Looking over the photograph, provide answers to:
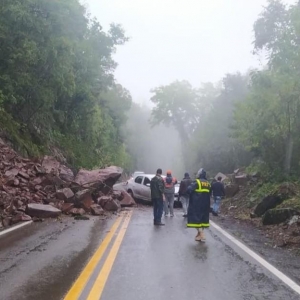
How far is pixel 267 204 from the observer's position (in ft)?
56.3

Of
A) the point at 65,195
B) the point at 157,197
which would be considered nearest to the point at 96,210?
the point at 65,195

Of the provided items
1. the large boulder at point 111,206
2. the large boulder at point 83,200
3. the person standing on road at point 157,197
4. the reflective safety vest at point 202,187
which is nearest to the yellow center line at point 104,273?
the reflective safety vest at point 202,187

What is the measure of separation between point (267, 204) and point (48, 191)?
346 inches

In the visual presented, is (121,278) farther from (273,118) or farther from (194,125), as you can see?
(194,125)

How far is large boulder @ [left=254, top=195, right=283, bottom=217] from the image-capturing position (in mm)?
16938

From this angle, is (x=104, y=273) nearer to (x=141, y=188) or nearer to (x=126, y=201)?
(x=126, y=201)

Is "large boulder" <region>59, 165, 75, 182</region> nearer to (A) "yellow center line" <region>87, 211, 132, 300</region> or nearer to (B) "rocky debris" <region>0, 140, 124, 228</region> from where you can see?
(B) "rocky debris" <region>0, 140, 124, 228</region>

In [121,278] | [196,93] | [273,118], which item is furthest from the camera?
[196,93]

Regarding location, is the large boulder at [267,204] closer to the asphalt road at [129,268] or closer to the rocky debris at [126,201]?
the asphalt road at [129,268]

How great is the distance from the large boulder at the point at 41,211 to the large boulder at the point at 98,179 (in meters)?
4.15

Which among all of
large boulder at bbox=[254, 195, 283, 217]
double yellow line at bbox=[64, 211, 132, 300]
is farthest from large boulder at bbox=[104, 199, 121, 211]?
double yellow line at bbox=[64, 211, 132, 300]

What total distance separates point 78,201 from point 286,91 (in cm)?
1071

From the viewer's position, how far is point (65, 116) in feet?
110

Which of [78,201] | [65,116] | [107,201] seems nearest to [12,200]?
[78,201]
